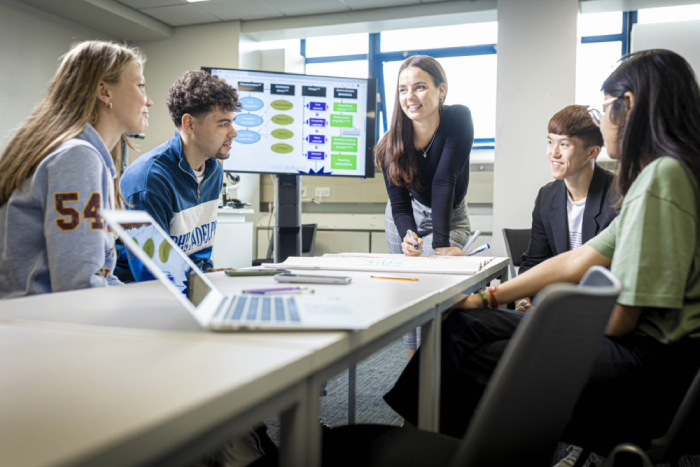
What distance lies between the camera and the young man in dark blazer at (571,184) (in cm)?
201

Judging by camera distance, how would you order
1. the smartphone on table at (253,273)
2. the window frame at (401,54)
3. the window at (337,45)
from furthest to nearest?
the window at (337,45), the window frame at (401,54), the smartphone on table at (253,273)

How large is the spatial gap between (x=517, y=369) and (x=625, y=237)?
0.57 meters

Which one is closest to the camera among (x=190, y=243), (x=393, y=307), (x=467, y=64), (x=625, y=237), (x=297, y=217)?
(x=393, y=307)

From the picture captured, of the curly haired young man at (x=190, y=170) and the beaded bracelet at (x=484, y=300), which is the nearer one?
the beaded bracelet at (x=484, y=300)

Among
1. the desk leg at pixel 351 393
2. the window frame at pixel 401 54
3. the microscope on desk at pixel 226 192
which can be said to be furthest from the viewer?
the window frame at pixel 401 54

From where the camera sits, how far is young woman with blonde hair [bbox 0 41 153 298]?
112 cm

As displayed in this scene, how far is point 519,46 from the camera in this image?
435 cm

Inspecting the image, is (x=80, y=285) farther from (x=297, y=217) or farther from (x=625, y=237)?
(x=297, y=217)

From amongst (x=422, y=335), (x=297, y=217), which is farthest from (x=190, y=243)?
(x=422, y=335)

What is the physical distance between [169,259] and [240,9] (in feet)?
16.0

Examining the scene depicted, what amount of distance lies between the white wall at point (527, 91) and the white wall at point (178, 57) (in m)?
2.59

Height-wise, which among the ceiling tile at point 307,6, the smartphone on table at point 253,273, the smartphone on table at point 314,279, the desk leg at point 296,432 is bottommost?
the desk leg at point 296,432

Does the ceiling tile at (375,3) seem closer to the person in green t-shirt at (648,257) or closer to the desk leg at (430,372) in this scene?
the person in green t-shirt at (648,257)

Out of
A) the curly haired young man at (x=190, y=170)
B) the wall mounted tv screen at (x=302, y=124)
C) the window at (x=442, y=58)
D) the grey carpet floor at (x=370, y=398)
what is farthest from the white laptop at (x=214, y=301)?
the window at (x=442, y=58)
